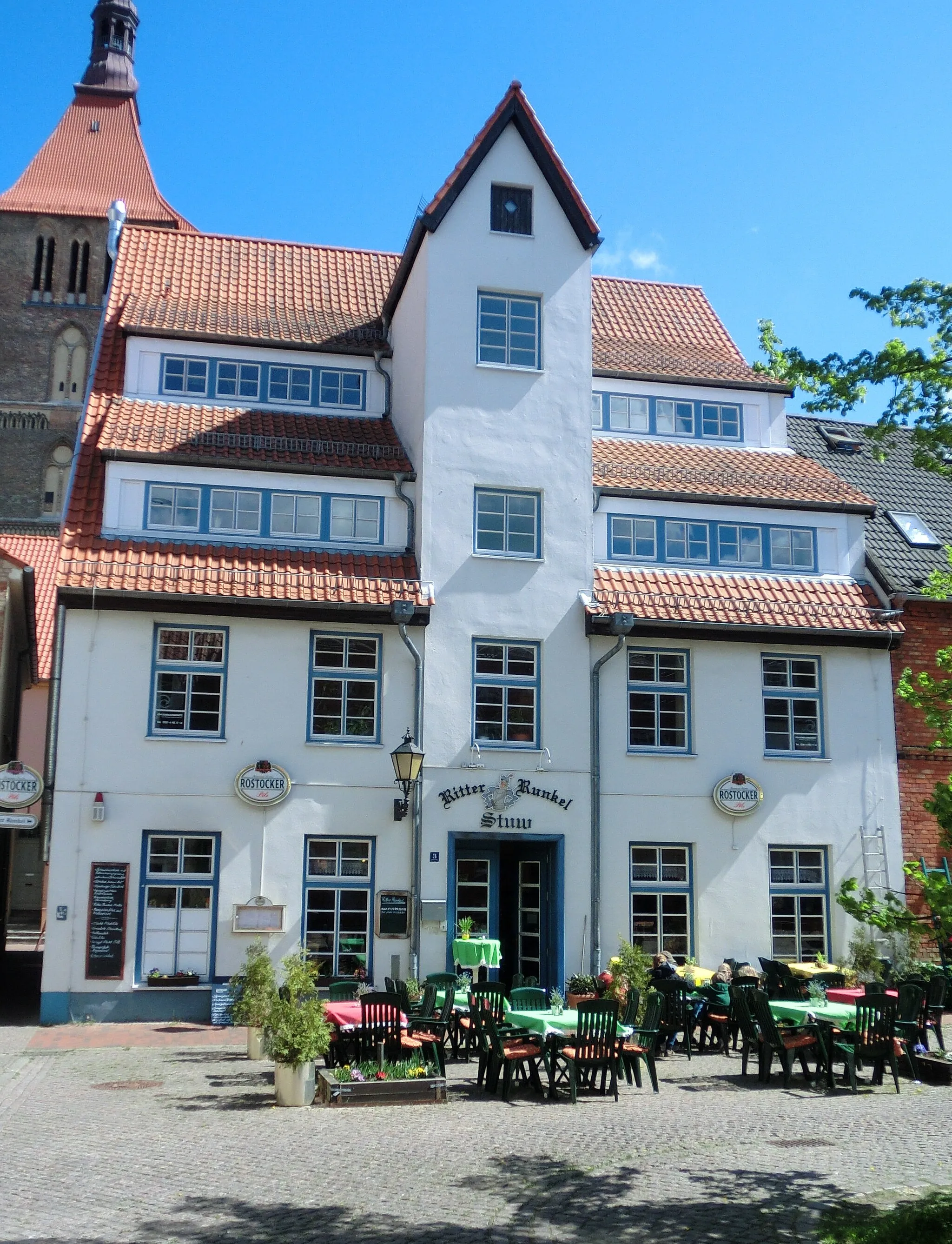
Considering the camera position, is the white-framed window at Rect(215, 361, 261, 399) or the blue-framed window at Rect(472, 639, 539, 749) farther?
the white-framed window at Rect(215, 361, 261, 399)

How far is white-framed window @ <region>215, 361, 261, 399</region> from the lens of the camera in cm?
2388

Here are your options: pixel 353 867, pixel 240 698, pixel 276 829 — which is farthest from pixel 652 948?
pixel 240 698

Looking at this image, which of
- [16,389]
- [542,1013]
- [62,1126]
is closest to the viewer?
[62,1126]

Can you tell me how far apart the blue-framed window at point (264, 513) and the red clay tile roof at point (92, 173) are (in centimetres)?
4638

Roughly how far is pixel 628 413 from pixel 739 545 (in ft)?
11.8

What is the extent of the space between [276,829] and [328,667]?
2.72m

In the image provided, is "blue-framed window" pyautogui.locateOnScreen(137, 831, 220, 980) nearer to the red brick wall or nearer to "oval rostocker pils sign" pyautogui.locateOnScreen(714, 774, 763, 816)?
"oval rostocker pils sign" pyautogui.locateOnScreen(714, 774, 763, 816)

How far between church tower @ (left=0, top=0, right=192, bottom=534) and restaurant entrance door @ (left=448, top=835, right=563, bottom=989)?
45.7 metres

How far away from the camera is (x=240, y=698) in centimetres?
2039

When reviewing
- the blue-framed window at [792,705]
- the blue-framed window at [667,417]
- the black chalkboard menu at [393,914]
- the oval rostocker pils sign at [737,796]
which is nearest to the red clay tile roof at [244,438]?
the blue-framed window at [667,417]

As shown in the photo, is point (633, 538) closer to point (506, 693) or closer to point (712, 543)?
point (712, 543)

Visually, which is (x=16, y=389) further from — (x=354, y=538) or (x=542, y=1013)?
(x=542, y=1013)

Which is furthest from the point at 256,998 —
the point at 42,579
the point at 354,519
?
the point at 42,579

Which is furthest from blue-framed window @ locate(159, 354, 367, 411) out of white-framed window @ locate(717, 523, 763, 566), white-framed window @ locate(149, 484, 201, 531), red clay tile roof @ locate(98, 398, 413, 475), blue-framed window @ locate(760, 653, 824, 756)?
blue-framed window @ locate(760, 653, 824, 756)
